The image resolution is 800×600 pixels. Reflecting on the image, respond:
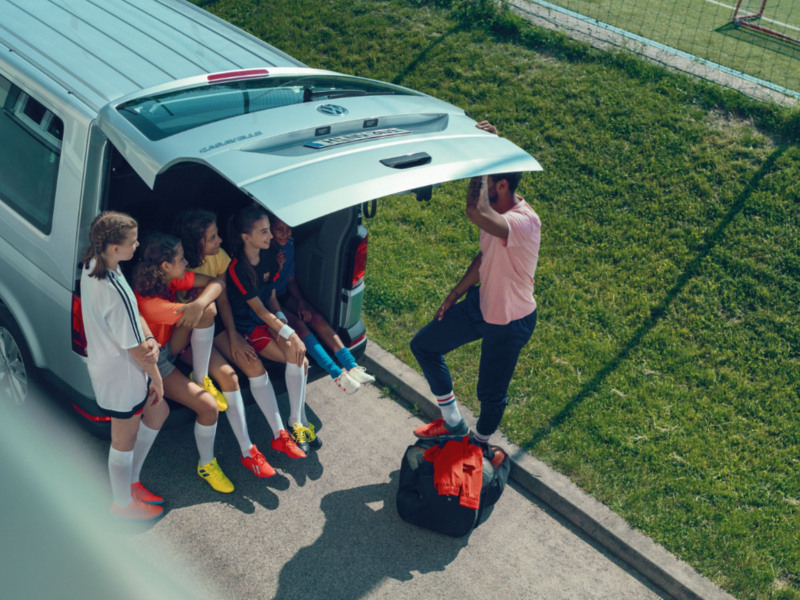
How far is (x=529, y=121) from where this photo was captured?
25.4 ft

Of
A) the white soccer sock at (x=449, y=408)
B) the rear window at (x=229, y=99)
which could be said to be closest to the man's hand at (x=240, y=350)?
the white soccer sock at (x=449, y=408)

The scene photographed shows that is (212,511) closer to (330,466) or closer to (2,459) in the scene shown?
(330,466)

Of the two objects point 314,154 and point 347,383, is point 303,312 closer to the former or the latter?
point 347,383

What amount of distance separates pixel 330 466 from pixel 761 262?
4.08 metres

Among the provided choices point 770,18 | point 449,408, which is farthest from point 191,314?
point 770,18

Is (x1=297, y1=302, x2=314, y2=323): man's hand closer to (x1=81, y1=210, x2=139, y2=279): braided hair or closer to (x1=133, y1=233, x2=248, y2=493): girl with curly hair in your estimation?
(x1=133, y1=233, x2=248, y2=493): girl with curly hair

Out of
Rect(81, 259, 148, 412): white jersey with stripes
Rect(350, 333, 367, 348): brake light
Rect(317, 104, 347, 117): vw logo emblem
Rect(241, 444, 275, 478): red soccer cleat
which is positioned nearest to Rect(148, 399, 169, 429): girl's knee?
Rect(81, 259, 148, 412): white jersey with stripes

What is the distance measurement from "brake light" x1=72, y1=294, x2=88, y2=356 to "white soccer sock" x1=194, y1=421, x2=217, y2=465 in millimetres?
756

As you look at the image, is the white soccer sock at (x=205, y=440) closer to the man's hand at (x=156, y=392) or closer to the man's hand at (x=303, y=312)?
the man's hand at (x=156, y=392)

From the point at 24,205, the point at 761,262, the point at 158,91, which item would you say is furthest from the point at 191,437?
the point at 761,262

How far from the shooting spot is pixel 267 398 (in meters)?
4.29

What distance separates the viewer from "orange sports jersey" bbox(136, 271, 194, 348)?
3.65 meters

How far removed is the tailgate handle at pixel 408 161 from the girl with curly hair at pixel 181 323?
47.1 inches

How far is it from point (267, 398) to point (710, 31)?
10.1 meters
